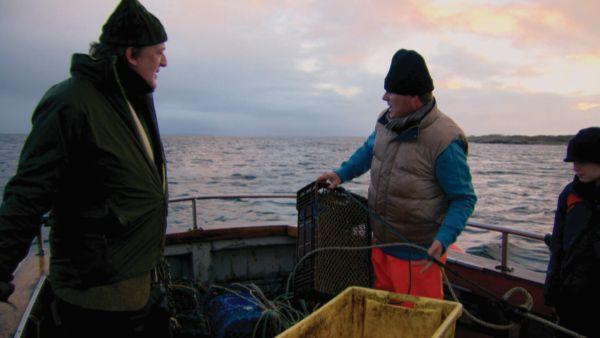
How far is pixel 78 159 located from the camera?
1.63 m

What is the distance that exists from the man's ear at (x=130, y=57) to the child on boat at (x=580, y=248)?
8.25 feet

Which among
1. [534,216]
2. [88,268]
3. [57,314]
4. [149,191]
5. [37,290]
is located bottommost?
[534,216]

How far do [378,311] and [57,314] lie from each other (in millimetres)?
1410

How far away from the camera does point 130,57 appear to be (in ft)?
6.22

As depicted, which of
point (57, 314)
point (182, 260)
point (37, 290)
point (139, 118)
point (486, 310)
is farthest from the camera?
point (182, 260)

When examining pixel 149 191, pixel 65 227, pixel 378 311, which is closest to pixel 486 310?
pixel 378 311

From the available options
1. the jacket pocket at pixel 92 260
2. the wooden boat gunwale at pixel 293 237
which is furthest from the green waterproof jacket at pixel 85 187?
the wooden boat gunwale at pixel 293 237

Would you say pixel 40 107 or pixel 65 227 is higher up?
pixel 40 107

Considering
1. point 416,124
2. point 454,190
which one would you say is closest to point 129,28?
point 416,124

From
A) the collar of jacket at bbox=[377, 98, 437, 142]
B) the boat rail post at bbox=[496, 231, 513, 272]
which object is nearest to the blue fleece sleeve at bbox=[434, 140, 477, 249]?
the collar of jacket at bbox=[377, 98, 437, 142]

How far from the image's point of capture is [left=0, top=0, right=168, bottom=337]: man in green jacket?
1.51m

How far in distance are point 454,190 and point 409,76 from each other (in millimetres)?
698

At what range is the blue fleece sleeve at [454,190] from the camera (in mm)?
2328

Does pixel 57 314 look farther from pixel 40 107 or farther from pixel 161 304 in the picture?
pixel 40 107
